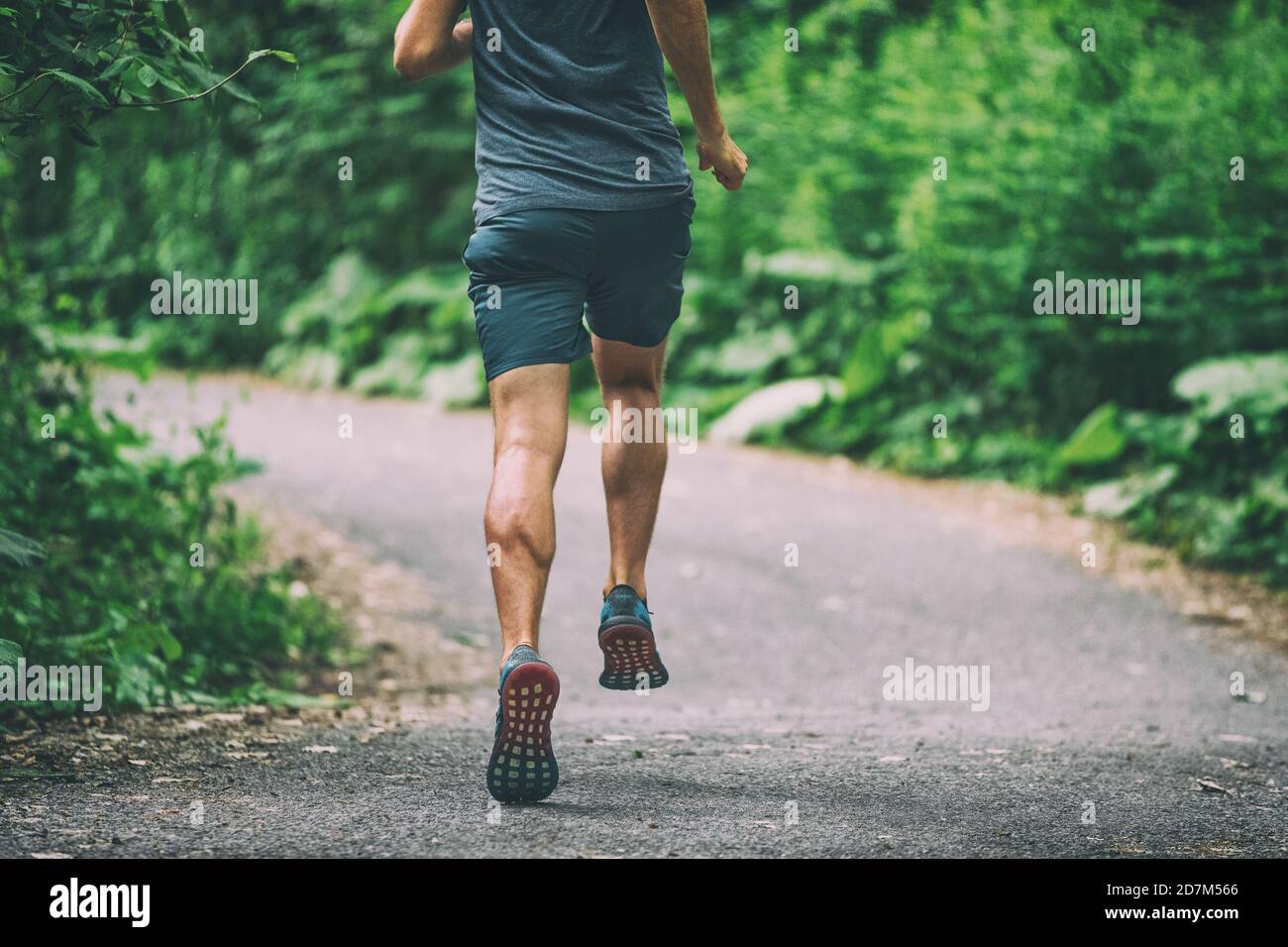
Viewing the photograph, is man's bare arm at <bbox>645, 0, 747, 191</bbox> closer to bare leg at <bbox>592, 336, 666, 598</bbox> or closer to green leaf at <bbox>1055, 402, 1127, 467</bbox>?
bare leg at <bbox>592, 336, 666, 598</bbox>

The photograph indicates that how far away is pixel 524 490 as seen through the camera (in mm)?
3344

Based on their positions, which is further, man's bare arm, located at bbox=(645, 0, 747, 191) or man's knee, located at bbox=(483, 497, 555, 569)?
man's bare arm, located at bbox=(645, 0, 747, 191)

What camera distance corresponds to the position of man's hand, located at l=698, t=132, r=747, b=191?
371cm

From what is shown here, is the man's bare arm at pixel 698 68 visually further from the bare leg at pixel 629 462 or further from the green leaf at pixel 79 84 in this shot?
the green leaf at pixel 79 84

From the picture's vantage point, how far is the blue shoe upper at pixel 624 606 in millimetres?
3793

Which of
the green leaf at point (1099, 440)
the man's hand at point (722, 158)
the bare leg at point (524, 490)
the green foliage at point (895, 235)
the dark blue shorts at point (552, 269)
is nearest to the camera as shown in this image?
the bare leg at point (524, 490)

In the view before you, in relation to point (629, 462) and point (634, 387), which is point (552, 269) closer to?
point (634, 387)

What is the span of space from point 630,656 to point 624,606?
0.44ft

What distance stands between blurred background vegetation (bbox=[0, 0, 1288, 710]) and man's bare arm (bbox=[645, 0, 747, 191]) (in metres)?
1.35

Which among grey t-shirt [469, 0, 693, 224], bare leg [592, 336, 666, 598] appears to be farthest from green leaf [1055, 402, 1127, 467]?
grey t-shirt [469, 0, 693, 224]

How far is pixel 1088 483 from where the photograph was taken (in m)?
9.03

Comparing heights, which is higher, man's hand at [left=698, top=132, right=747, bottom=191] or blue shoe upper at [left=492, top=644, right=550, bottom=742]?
man's hand at [left=698, top=132, right=747, bottom=191]

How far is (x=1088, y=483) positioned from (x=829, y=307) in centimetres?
281

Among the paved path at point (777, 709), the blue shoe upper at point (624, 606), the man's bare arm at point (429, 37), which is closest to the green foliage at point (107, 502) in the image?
the man's bare arm at point (429, 37)
